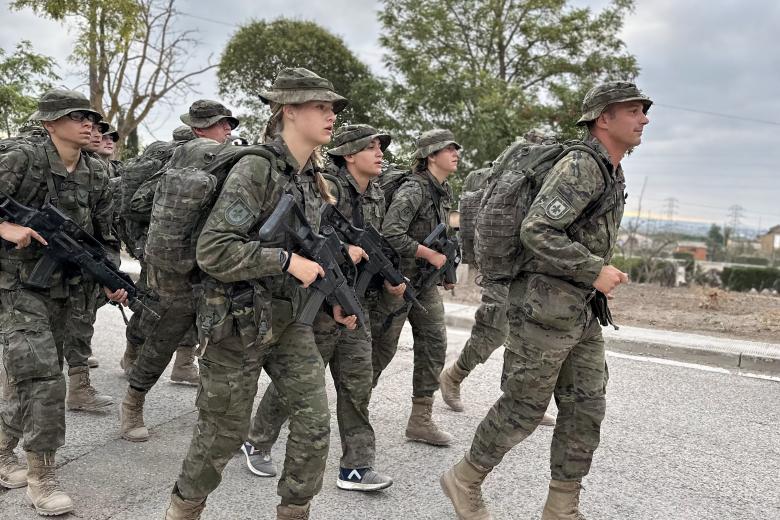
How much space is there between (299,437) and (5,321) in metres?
1.78

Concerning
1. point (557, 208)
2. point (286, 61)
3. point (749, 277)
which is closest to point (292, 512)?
point (557, 208)

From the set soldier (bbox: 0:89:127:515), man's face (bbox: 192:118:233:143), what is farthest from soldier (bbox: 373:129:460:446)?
soldier (bbox: 0:89:127:515)

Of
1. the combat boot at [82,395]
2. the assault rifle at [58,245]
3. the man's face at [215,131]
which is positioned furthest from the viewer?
the combat boot at [82,395]

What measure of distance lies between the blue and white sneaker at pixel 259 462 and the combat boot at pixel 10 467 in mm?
1125

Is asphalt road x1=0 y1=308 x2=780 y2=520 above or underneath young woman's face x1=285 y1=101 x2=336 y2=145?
underneath

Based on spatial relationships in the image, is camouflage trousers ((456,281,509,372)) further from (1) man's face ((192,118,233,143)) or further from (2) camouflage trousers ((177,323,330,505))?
(2) camouflage trousers ((177,323,330,505))

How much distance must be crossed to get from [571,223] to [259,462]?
2.15 meters

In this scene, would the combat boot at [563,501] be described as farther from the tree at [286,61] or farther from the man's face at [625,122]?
the tree at [286,61]

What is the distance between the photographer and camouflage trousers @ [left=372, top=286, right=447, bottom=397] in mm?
4309

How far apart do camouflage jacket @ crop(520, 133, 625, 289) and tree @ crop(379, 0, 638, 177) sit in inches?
401

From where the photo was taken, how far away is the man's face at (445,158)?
4.54 metres

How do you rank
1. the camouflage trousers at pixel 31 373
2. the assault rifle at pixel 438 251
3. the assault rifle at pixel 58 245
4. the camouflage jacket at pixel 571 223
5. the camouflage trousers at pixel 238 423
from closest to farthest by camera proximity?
the camouflage trousers at pixel 238 423 → the camouflage jacket at pixel 571 223 → the camouflage trousers at pixel 31 373 → the assault rifle at pixel 58 245 → the assault rifle at pixel 438 251

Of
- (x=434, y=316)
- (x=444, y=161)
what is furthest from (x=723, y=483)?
(x=444, y=161)

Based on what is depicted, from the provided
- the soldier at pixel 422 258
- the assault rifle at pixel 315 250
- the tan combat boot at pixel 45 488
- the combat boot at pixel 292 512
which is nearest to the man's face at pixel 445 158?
the soldier at pixel 422 258
